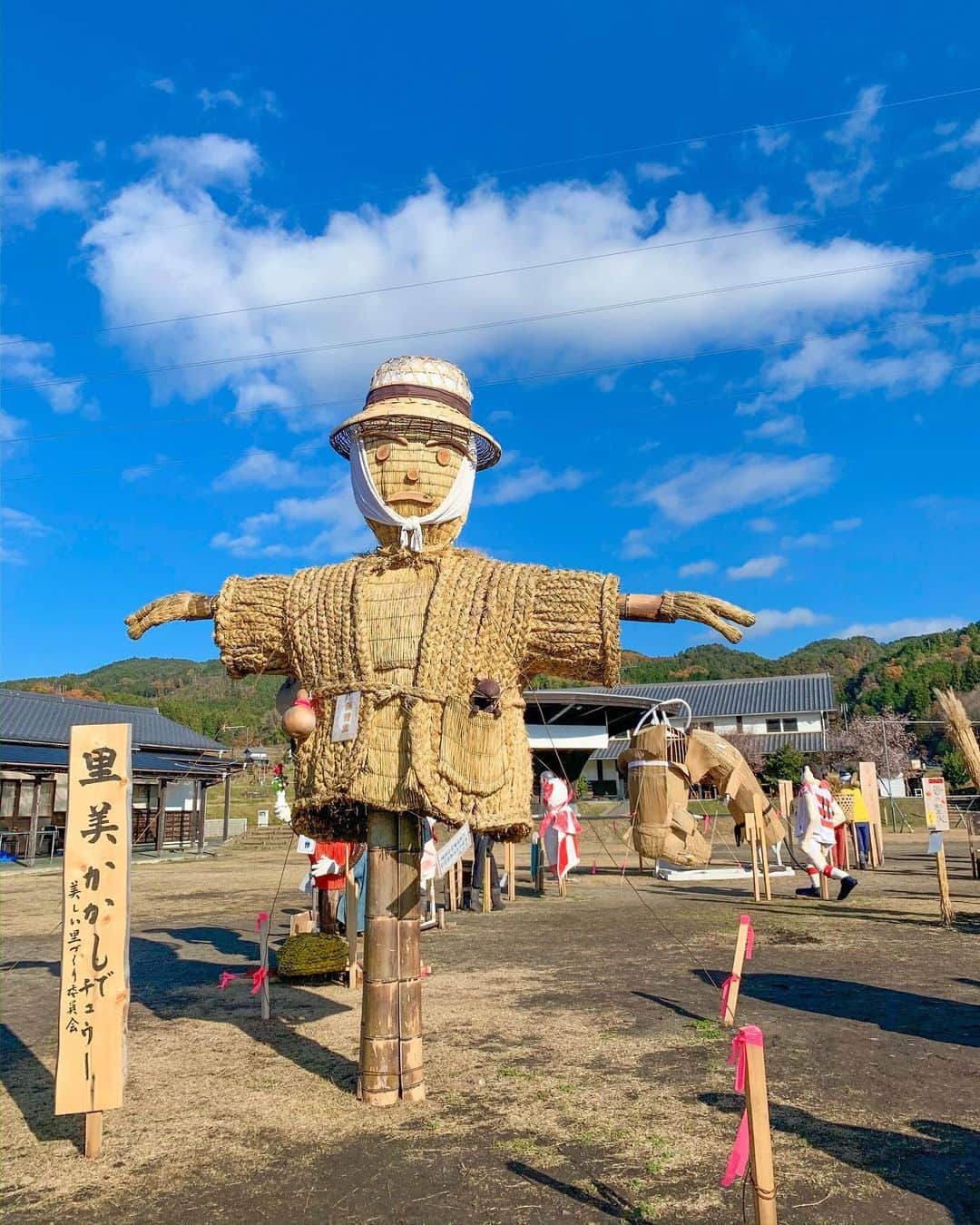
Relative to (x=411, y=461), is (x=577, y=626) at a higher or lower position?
lower

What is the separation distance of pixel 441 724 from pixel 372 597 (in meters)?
0.78

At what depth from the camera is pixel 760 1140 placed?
243cm

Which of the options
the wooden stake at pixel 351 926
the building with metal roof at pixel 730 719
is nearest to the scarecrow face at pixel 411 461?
the wooden stake at pixel 351 926

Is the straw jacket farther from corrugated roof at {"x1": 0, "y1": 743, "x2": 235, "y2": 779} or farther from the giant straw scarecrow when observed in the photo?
corrugated roof at {"x1": 0, "y1": 743, "x2": 235, "y2": 779}

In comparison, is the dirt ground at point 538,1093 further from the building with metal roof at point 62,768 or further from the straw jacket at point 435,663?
the building with metal roof at point 62,768

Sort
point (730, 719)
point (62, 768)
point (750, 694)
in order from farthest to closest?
point (750, 694)
point (730, 719)
point (62, 768)

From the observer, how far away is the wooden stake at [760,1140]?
2385 mm

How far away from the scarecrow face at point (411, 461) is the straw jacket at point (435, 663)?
316 mm

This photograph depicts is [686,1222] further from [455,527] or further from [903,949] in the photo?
[903,949]

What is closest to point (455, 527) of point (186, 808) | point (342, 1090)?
point (342, 1090)

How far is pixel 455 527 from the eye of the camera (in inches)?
185

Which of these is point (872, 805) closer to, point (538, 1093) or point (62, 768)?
point (538, 1093)

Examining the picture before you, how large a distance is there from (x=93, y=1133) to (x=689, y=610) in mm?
3472

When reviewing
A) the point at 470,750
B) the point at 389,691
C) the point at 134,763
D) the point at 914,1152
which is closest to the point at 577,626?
the point at 470,750
